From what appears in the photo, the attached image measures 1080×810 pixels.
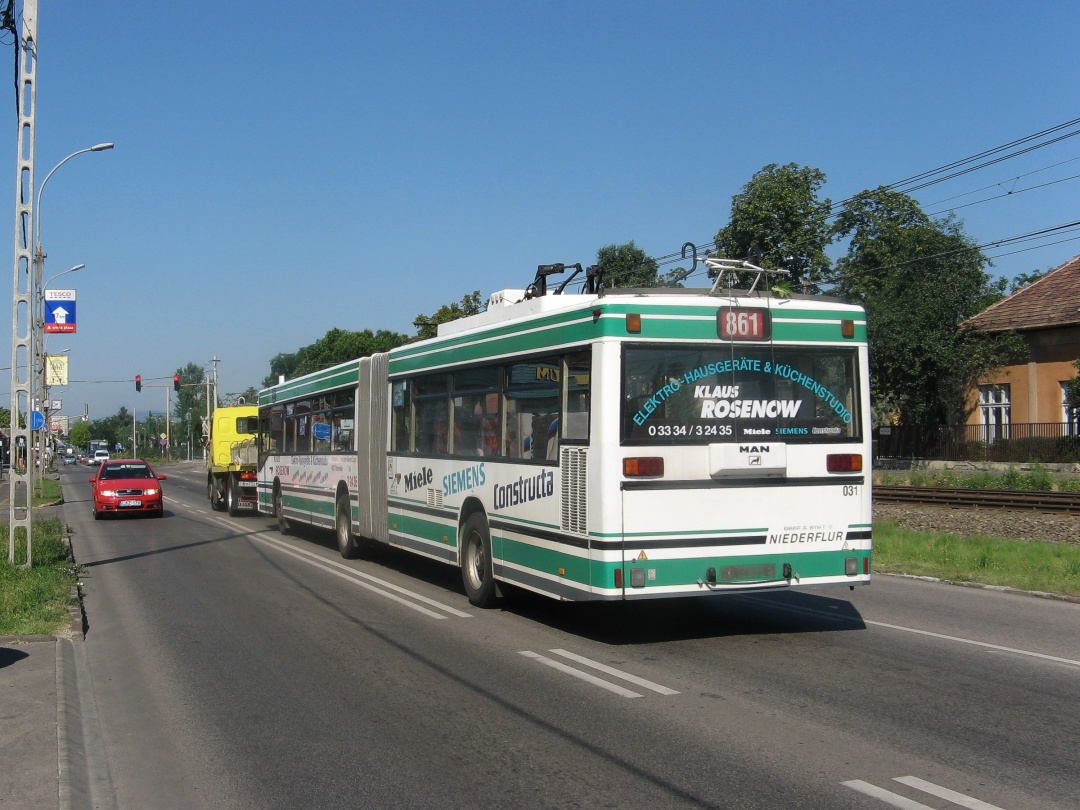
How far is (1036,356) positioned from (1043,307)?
2.35 meters

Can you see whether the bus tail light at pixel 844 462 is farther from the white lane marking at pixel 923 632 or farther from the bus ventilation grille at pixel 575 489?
the bus ventilation grille at pixel 575 489

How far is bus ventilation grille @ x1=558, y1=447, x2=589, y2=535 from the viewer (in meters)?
9.42

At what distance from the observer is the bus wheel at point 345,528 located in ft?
56.9

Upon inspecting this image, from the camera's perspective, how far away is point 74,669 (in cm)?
883

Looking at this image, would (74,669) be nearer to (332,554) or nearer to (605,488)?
(605,488)

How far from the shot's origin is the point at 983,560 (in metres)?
15.9

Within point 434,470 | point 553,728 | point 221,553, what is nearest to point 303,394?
Result: point 221,553

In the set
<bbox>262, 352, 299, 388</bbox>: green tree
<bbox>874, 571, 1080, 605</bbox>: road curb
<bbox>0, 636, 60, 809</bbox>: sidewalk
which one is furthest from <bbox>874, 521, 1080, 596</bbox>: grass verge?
<bbox>262, 352, 299, 388</bbox>: green tree

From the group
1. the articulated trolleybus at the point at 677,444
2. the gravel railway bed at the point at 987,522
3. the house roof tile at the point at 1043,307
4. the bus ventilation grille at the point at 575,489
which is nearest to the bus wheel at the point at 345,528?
the articulated trolleybus at the point at 677,444

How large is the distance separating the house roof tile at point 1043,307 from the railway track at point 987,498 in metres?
20.1

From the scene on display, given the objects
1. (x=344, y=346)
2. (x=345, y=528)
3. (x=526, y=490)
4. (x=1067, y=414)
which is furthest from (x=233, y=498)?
(x=344, y=346)

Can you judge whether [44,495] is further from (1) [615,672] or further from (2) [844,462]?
(2) [844,462]

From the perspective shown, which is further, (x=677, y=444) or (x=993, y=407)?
(x=993, y=407)

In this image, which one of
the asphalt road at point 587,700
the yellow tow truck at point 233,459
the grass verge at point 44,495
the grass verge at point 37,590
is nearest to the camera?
the asphalt road at point 587,700
